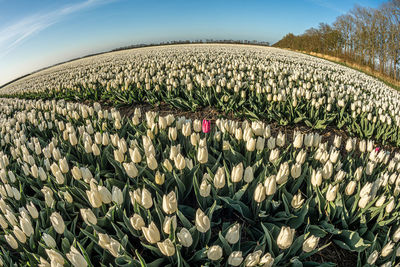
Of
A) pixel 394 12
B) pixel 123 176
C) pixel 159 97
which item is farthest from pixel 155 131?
pixel 394 12

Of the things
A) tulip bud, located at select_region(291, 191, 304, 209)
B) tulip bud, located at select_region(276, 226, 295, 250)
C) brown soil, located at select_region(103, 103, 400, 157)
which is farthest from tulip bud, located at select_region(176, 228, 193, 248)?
brown soil, located at select_region(103, 103, 400, 157)

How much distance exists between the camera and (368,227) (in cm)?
194

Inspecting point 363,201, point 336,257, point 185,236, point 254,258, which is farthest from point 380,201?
point 185,236

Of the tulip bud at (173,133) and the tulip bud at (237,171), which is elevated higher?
the tulip bud at (173,133)

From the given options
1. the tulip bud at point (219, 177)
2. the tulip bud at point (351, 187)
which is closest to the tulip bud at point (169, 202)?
the tulip bud at point (219, 177)

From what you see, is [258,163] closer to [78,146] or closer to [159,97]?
[78,146]

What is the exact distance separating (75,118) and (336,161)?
3944mm

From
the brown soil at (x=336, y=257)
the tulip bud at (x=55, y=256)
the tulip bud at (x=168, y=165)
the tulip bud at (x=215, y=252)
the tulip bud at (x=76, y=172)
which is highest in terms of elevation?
the tulip bud at (x=76, y=172)

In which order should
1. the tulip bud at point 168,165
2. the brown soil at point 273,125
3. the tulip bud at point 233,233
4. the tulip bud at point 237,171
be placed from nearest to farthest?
the tulip bud at point 233,233 → the tulip bud at point 237,171 → the tulip bud at point 168,165 → the brown soil at point 273,125

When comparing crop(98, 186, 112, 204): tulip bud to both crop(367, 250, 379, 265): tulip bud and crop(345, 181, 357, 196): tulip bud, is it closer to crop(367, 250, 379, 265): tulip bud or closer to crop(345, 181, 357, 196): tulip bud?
crop(367, 250, 379, 265): tulip bud

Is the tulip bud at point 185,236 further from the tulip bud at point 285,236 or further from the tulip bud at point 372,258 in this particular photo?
the tulip bud at point 372,258

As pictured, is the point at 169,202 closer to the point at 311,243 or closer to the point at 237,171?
the point at 237,171

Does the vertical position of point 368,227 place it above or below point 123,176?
below

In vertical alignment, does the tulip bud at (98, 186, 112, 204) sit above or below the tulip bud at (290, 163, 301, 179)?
above
